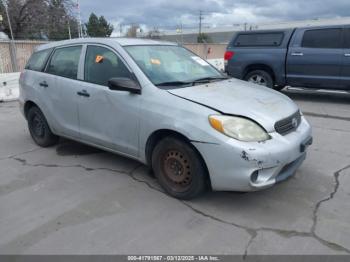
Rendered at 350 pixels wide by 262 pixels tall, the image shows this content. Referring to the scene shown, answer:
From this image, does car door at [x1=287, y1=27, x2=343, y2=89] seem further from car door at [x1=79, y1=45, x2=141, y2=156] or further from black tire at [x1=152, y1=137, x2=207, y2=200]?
black tire at [x1=152, y1=137, x2=207, y2=200]

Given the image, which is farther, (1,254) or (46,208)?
(46,208)

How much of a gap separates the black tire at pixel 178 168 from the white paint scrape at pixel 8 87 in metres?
8.63

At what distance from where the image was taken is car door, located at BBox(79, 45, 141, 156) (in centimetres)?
393

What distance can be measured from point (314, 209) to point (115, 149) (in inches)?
92.2

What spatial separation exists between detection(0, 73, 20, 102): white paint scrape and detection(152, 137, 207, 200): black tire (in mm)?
8630

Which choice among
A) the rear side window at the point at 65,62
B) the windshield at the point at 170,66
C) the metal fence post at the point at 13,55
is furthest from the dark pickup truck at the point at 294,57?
the metal fence post at the point at 13,55

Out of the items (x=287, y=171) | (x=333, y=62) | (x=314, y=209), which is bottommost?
(x=314, y=209)

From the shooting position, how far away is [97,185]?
4.09m

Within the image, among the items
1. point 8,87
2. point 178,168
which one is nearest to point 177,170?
point 178,168

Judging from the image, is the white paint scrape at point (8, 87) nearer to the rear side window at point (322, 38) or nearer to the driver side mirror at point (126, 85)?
the driver side mirror at point (126, 85)

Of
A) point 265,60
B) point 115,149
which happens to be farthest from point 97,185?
point 265,60

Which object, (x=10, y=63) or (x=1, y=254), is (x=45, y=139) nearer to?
(x=1, y=254)

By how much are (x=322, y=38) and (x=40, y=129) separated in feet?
23.5

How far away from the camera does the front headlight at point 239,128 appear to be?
319 cm
